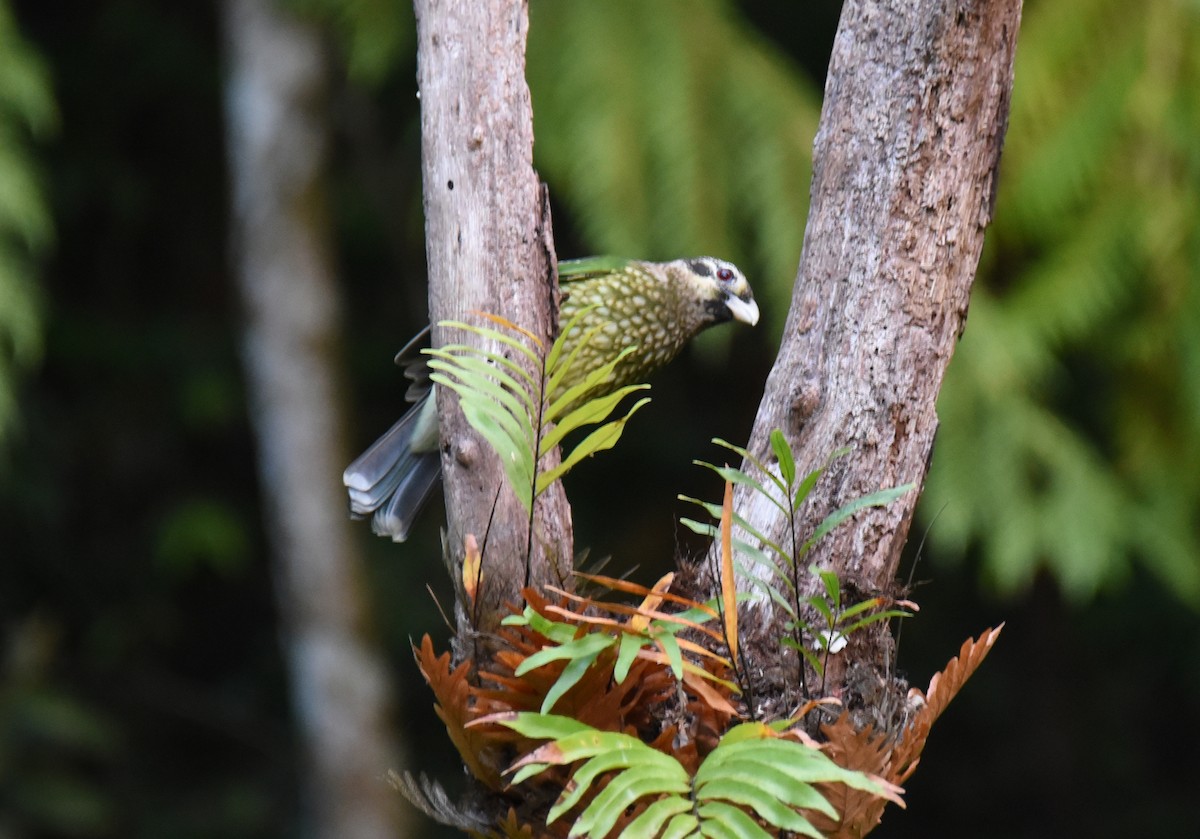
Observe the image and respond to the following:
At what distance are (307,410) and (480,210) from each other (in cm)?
252

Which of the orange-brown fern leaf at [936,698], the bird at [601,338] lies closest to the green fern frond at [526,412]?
the orange-brown fern leaf at [936,698]

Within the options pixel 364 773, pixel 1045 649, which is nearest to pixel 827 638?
pixel 364 773

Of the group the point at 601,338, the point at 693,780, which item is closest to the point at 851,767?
the point at 693,780

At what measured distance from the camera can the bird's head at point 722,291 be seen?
8.46 ft

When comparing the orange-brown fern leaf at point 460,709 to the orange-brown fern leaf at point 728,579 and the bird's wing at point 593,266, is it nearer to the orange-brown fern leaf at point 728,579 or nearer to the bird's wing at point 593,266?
the orange-brown fern leaf at point 728,579

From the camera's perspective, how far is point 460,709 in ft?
4.99

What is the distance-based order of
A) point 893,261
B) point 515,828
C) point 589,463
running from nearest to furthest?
point 515,828, point 893,261, point 589,463

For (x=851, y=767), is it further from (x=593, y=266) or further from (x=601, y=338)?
(x=593, y=266)

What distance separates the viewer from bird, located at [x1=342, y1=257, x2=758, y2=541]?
2465 mm

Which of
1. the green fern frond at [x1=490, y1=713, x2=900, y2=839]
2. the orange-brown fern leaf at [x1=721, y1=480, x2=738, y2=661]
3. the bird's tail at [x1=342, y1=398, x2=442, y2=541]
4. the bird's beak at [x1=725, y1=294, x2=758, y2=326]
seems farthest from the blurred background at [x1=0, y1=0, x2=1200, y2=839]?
the green fern frond at [x1=490, y1=713, x2=900, y2=839]

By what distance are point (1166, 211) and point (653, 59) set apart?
1.43 m

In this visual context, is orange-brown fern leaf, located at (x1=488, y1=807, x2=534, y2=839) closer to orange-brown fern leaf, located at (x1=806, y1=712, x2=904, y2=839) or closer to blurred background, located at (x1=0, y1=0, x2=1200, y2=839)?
orange-brown fern leaf, located at (x1=806, y1=712, x2=904, y2=839)

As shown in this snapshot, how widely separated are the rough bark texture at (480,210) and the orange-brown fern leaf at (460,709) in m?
0.21

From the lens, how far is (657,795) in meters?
1.45
